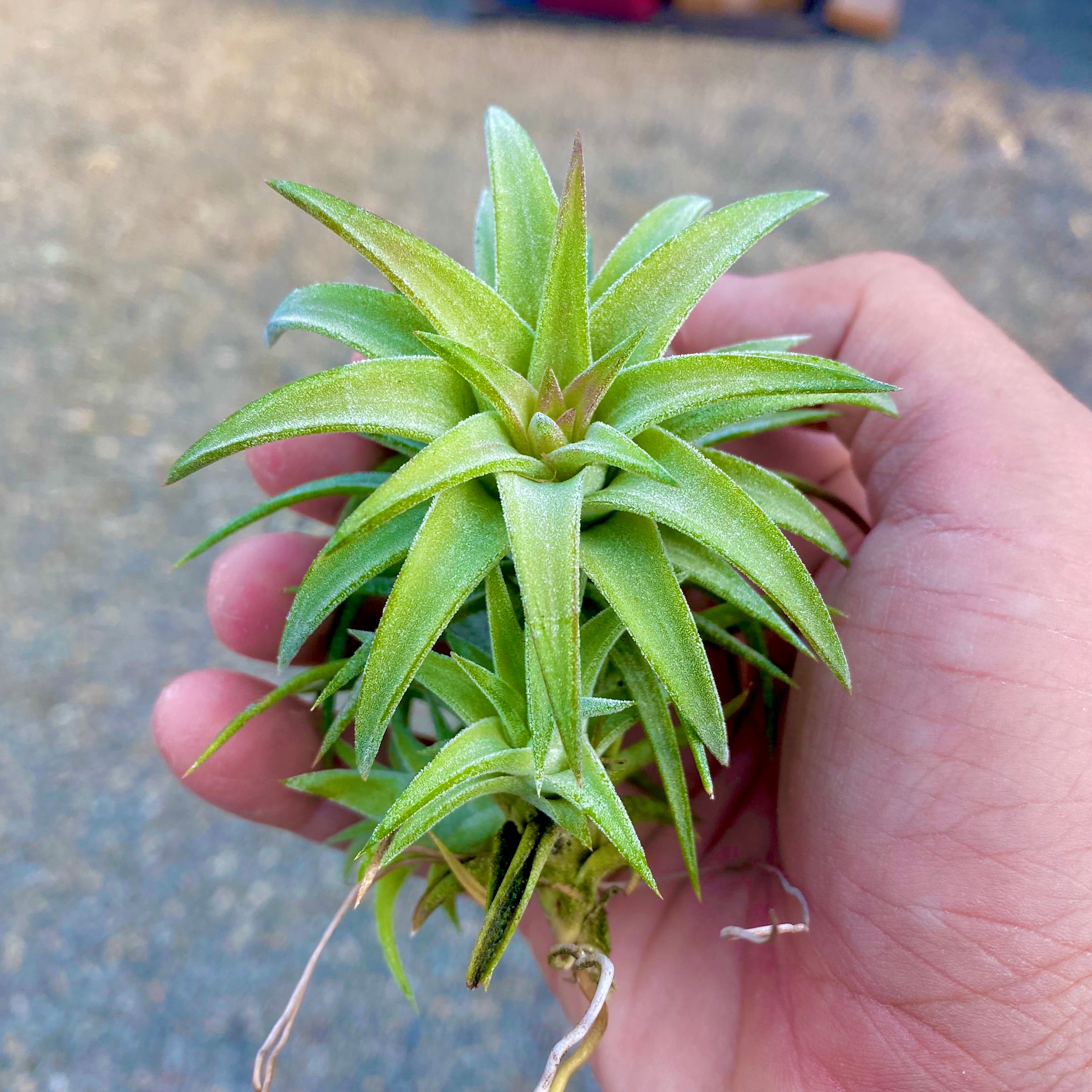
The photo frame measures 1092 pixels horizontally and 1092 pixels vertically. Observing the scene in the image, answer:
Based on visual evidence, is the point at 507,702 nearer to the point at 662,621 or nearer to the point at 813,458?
the point at 662,621

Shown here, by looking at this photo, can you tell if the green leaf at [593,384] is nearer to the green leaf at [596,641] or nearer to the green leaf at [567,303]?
the green leaf at [567,303]

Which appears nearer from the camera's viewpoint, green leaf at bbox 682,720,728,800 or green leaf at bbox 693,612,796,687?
green leaf at bbox 682,720,728,800

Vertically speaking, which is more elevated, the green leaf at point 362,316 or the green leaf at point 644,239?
the green leaf at point 644,239

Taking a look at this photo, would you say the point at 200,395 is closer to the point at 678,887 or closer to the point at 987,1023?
the point at 678,887

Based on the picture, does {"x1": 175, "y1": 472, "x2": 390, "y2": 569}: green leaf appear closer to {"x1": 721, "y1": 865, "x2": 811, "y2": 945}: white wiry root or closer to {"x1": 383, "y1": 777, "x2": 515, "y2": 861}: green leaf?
{"x1": 383, "y1": 777, "x2": 515, "y2": 861}: green leaf

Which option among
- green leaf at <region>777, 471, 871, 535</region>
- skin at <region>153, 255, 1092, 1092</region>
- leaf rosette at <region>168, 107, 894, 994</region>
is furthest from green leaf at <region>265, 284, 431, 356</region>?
skin at <region>153, 255, 1092, 1092</region>

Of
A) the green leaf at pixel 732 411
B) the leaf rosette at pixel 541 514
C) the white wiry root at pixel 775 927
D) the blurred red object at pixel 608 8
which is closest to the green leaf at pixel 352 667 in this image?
the leaf rosette at pixel 541 514
